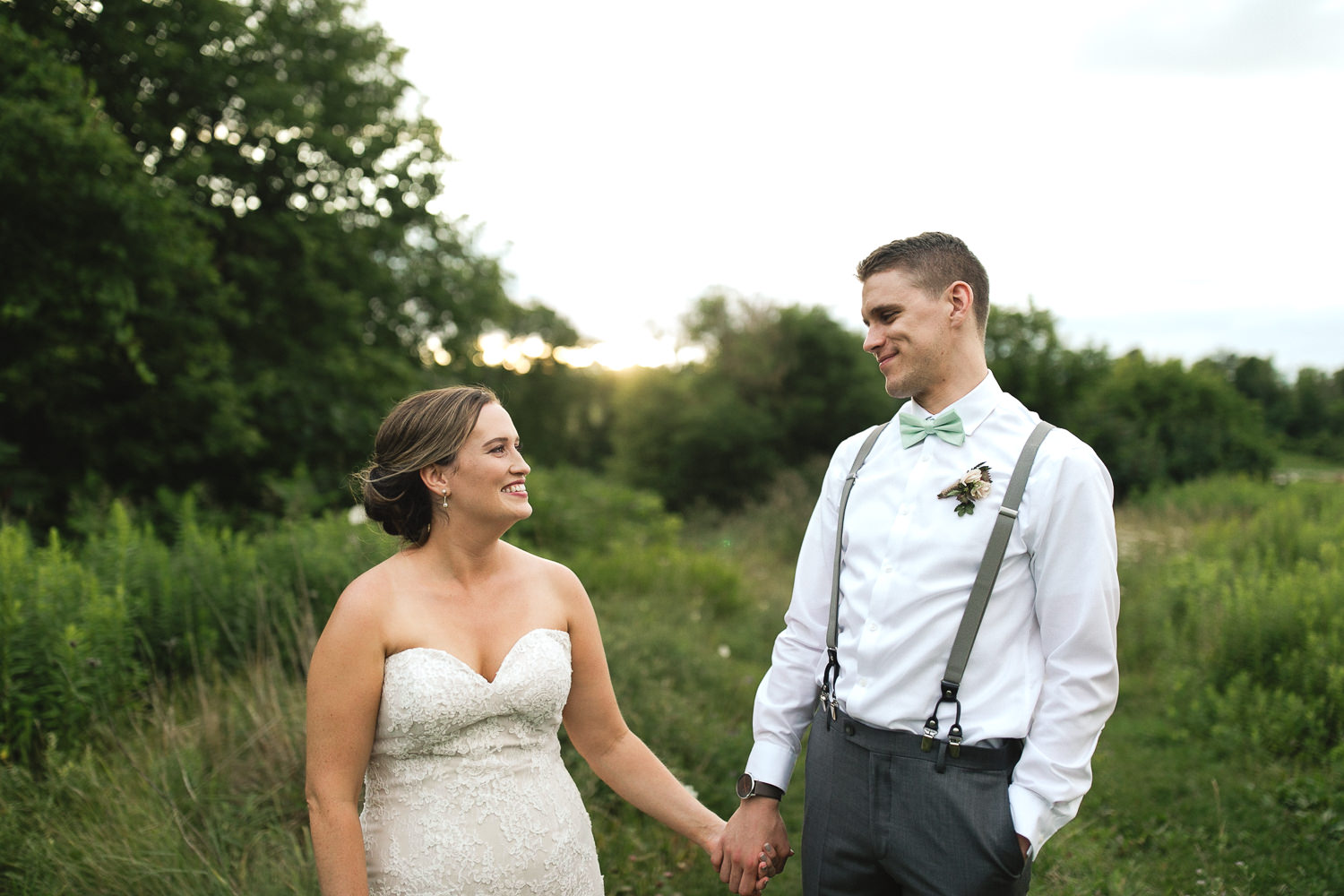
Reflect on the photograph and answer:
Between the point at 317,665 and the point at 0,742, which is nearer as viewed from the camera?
the point at 317,665

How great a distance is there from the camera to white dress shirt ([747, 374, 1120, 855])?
7.23ft

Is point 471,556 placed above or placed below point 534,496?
above

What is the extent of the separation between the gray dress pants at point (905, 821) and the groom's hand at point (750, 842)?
0.15m

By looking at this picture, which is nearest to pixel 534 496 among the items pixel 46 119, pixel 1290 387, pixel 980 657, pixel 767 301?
pixel 46 119

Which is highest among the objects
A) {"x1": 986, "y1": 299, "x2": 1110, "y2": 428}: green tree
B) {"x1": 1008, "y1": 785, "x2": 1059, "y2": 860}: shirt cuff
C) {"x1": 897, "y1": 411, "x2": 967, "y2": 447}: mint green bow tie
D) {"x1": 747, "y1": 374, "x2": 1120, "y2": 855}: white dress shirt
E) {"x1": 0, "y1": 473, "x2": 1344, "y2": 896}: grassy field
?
{"x1": 986, "y1": 299, "x2": 1110, "y2": 428}: green tree

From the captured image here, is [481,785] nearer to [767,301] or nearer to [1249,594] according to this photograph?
[1249,594]

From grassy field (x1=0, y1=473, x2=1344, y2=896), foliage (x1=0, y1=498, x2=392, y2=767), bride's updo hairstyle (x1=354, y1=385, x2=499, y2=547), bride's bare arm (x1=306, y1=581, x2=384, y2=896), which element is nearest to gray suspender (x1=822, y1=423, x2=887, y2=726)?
bride's updo hairstyle (x1=354, y1=385, x2=499, y2=547)

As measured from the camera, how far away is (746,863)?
262 centimetres

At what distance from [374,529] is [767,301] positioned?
2294cm

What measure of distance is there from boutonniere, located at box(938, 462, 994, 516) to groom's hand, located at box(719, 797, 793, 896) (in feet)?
3.49

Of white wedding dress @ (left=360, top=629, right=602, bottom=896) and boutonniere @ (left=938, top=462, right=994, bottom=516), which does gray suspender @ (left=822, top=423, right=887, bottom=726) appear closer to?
boutonniere @ (left=938, top=462, right=994, bottom=516)

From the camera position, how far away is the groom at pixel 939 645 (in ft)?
7.24

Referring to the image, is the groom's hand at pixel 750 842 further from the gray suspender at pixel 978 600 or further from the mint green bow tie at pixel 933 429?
the mint green bow tie at pixel 933 429

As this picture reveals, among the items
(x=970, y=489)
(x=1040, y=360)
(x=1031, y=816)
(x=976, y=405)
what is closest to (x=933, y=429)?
(x=976, y=405)
